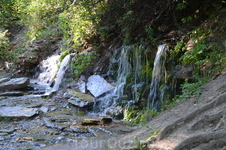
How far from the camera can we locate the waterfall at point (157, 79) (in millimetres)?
7895

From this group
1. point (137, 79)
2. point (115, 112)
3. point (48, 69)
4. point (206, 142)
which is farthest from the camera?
point (48, 69)

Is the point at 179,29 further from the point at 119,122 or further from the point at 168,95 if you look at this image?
the point at 119,122

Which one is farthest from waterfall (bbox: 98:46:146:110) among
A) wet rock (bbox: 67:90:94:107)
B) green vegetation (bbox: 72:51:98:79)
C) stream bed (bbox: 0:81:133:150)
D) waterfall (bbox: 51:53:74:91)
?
waterfall (bbox: 51:53:74:91)

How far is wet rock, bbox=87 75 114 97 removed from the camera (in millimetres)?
9694

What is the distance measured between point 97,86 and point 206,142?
7.50 metres

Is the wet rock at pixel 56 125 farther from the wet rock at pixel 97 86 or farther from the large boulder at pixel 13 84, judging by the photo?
the large boulder at pixel 13 84

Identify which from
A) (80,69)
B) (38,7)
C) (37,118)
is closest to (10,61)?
(38,7)

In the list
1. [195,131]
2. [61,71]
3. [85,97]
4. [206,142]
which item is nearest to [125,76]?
[85,97]

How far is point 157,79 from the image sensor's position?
27.1 ft

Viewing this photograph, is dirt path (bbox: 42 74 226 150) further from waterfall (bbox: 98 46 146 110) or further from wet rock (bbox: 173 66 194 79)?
waterfall (bbox: 98 46 146 110)

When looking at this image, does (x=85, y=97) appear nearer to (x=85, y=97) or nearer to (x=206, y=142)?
(x=85, y=97)

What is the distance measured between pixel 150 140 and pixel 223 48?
176 inches

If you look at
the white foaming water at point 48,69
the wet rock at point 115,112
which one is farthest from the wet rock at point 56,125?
the white foaming water at point 48,69

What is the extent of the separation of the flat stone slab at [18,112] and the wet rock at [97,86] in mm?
2877
